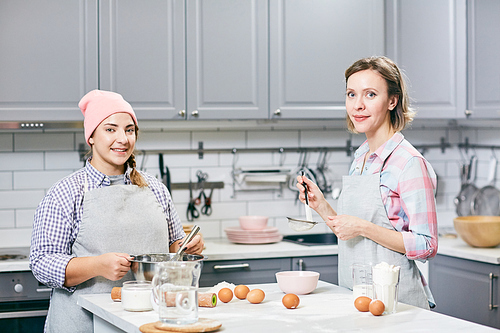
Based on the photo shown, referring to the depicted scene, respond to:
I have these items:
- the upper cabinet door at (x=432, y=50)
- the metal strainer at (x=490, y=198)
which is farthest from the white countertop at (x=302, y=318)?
the metal strainer at (x=490, y=198)

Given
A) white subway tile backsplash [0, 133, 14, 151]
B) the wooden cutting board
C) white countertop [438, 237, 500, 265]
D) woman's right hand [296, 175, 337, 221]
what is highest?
white subway tile backsplash [0, 133, 14, 151]

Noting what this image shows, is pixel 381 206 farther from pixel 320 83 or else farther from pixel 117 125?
pixel 320 83

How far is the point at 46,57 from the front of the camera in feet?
11.0

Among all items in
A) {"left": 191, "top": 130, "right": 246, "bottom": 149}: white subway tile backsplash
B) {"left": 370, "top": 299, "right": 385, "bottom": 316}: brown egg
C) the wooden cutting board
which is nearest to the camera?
the wooden cutting board

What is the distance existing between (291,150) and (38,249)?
84.2 inches

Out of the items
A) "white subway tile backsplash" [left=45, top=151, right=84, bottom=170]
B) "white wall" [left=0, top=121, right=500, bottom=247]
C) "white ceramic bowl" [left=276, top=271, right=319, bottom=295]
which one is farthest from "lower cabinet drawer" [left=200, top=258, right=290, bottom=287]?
"white ceramic bowl" [left=276, top=271, right=319, bottom=295]

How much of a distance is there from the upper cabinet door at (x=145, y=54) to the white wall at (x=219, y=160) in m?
0.27

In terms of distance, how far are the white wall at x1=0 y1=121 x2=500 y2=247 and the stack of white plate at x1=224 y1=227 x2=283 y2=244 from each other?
331mm

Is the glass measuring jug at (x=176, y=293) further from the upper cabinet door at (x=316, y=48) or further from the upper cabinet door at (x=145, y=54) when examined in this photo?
Answer: the upper cabinet door at (x=316, y=48)

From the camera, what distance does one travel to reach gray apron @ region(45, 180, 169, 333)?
2.37 metres

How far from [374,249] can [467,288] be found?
4.93 ft

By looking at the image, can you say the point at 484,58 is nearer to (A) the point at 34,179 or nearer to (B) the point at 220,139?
(B) the point at 220,139

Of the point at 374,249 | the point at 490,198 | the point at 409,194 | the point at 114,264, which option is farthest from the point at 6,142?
the point at 490,198

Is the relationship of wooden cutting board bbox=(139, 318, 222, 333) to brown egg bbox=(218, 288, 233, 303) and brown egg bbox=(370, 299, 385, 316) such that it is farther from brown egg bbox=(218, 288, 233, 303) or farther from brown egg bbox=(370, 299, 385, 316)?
brown egg bbox=(370, 299, 385, 316)
